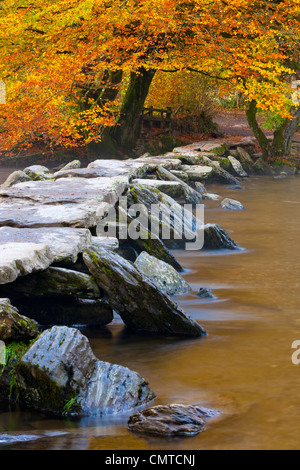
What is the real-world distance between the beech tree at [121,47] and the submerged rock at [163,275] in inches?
431

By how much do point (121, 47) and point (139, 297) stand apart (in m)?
14.5

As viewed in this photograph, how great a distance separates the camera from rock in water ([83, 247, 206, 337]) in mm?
6172

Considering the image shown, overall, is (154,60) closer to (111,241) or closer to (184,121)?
(184,121)

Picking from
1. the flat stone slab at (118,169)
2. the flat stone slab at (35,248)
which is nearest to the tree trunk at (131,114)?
the flat stone slab at (118,169)

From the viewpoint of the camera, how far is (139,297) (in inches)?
244

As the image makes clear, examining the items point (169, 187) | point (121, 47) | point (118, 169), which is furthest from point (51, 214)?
point (121, 47)

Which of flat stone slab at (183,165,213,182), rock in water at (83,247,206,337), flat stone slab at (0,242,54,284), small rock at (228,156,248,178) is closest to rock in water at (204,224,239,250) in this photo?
rock in water at (83,247,206,337)

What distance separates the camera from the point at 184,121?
2630cm

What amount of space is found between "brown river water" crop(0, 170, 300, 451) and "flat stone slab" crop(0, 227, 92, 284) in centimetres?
82

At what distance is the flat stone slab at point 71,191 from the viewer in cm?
936

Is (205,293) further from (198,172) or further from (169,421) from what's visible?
(198,172)

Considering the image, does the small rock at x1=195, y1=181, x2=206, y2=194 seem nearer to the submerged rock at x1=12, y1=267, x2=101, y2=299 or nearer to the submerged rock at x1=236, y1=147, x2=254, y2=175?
the submerged rock at x1=236, y1=147, x2=254, y2=175
